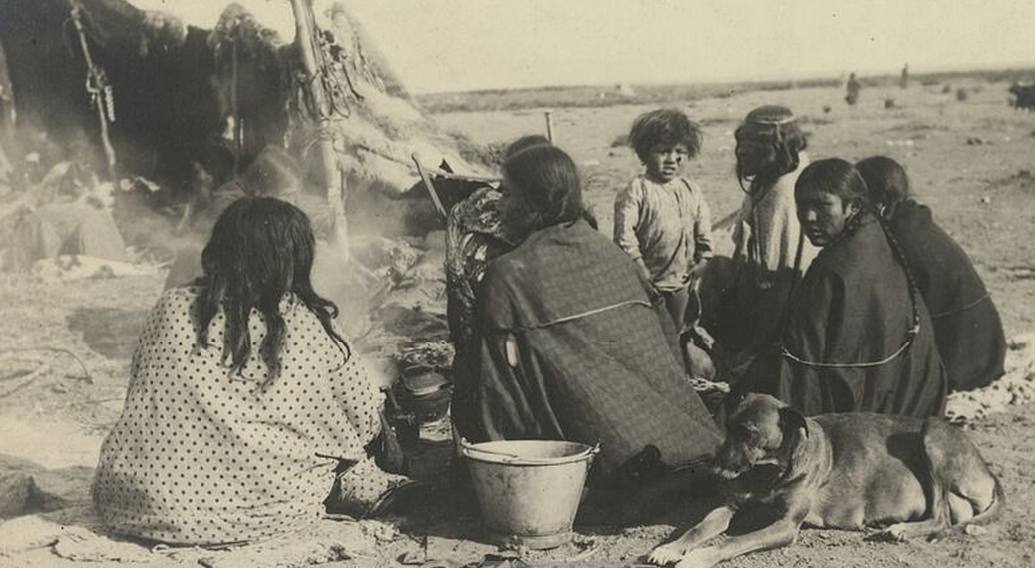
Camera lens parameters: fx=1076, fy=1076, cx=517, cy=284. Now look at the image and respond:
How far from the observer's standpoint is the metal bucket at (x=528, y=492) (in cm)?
388

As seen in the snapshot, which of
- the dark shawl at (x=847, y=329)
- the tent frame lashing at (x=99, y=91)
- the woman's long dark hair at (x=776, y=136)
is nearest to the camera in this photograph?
the dark shawl at (x=847, y=329)

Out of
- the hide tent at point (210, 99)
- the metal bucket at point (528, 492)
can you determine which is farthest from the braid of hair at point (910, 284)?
the hide tent at point (210, 99)

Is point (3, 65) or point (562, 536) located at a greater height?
point (3, 65)

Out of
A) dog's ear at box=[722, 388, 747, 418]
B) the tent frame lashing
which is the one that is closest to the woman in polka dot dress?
dog's ear at box=[722, 388, 747, 418]

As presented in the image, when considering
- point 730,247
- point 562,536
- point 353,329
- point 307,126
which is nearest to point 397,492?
point 562,536

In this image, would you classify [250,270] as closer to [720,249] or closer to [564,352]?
[564,352]

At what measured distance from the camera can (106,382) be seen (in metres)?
6.95

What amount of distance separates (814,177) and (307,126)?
17.6 feet

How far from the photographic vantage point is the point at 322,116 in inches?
332

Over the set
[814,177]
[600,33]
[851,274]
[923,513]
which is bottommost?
[923,513]

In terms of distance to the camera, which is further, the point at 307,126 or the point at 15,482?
the point at 307,126

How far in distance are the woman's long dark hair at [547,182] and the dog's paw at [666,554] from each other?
1374 millimetres

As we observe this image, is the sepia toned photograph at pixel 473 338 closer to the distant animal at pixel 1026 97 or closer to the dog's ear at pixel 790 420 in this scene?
the dog's ear at pixel 790 420

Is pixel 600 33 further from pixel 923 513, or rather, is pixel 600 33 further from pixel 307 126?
pixel 923 513
